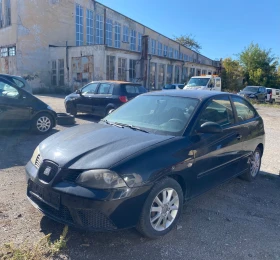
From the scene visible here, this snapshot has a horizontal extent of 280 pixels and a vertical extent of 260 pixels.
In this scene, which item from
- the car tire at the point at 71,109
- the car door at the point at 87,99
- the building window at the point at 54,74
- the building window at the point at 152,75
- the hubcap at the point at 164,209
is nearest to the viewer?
the hubcap at the point at 164,209

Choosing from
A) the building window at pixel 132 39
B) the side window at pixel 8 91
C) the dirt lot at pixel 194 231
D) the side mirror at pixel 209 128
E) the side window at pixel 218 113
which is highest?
the building window at pixel 132 39

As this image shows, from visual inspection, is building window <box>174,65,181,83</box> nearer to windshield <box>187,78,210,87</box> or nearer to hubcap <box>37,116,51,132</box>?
windshield <box>187,78,210,87</box>

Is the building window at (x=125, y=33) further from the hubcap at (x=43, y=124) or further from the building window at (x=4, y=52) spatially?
the hubcap at (x=43, y=124)

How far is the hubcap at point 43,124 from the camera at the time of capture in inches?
311

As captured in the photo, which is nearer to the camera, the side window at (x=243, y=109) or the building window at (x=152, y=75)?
the side window at (x=243, y=109)

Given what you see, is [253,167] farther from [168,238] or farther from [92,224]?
[92,224]

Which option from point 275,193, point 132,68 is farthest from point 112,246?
point 132,68

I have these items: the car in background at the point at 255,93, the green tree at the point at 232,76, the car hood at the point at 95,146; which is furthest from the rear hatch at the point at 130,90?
the green tree at the point at 232,76

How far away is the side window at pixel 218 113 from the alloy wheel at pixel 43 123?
5385 millimetres

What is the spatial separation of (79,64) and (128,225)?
23954 mm

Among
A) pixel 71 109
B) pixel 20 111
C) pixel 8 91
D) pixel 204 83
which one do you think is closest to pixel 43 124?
pixel 20 111

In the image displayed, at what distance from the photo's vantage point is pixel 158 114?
13.0ft

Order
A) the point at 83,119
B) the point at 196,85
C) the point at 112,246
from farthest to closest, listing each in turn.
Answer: the point at 196,85 < the point at 83,119 < the point at 112,246

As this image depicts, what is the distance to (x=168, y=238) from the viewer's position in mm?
3092
